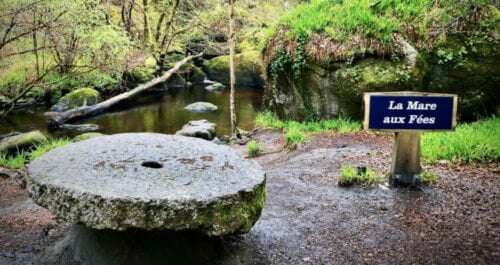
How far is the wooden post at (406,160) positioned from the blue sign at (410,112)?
20 centimetres

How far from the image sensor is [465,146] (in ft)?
20.6

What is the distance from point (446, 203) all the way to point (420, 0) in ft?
19.5

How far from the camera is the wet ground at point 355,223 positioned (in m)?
3.91

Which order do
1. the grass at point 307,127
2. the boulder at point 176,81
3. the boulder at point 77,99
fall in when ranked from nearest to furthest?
the grass at point 307,127
the boulder at point 77,99
the boulder at point 176,81

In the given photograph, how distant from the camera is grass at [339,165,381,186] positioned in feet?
18.3

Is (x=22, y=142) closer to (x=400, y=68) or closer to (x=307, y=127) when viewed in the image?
(x=307, y=127)

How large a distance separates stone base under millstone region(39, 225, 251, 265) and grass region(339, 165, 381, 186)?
2.27m

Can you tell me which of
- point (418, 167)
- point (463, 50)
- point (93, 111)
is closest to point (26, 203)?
point (418, 167)

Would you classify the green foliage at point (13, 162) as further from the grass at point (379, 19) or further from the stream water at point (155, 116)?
the grass at point (379, 19)

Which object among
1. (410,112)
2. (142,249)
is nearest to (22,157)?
(142,249)

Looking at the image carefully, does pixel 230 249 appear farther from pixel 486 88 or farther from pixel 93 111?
pixel 93 111

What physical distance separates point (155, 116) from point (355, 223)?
39.6 ft

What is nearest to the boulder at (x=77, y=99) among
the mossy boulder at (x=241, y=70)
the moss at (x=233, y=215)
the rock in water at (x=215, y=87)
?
the rock in water at (x=215, y=87)

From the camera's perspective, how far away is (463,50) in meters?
8.73
